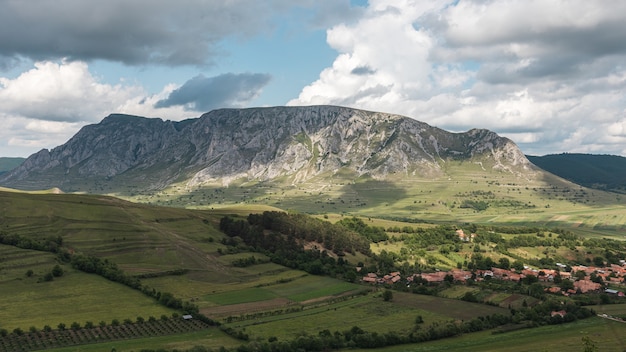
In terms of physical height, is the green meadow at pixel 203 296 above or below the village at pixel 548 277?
above

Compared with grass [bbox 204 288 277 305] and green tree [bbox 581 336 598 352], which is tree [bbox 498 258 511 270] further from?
green tree [bbox 581 336 598 352]

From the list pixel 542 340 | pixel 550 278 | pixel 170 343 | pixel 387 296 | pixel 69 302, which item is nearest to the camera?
pixel 170 343

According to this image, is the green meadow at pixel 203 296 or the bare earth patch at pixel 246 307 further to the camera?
the bare earth patch at pixel 246 307

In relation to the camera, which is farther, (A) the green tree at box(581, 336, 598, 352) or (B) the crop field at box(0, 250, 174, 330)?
(B) the crop field at box(0, 250, 174, 330)

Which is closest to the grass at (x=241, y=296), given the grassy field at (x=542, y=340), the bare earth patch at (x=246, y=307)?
the bare earth patch at (x=246, y=307)

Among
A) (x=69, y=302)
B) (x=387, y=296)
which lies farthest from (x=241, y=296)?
(x=69, y=302)

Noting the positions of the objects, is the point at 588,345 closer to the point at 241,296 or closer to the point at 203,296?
the point at 241,296

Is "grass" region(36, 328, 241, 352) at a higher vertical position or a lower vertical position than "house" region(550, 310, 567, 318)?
higher

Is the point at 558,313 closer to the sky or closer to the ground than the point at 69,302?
closer to the ground

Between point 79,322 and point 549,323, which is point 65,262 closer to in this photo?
point 79,322

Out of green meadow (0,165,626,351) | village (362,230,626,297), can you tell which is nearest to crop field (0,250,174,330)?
green meadow (0,165,626,351)

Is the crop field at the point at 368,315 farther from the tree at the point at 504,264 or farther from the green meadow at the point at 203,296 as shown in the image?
the tree at the point at 504,264

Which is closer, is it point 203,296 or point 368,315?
point 368,315
